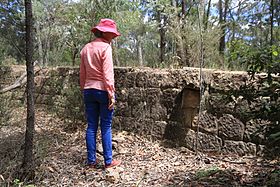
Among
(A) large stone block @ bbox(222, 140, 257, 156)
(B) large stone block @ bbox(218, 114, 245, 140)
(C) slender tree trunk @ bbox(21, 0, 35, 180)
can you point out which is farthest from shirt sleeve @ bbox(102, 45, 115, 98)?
(A) large stone block @ bbox(222, 140, 257, 156)

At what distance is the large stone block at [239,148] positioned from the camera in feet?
11.2

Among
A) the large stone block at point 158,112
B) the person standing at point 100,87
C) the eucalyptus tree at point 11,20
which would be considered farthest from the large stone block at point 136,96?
the eucalyptus tree at point 11,20

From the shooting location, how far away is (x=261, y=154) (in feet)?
10.9

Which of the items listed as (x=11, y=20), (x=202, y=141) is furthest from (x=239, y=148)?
(x=11, y=20)

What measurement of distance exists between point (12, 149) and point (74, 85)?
61.5 inches

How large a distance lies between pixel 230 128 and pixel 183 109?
2.24 feet

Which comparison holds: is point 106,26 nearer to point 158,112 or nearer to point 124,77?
point 124,77

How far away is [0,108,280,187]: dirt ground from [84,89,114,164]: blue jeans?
0.20 meters

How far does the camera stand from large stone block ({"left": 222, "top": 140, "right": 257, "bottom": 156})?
342 centimetres

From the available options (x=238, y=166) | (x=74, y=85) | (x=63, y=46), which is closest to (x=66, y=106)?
(x=74, y=85)

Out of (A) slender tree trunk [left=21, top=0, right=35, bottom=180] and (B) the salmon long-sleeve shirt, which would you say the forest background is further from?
→ (A) slender tree trunk [left=21, top=0, right=35, bottom=180]

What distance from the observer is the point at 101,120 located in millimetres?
3365

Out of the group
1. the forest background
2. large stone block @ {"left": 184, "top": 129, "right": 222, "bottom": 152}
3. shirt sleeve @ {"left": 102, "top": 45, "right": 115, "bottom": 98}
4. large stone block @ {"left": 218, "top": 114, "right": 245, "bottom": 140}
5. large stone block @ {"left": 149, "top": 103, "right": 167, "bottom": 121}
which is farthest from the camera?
large stone block @ {"left": 149, "top": 103, "right": 167, "bottom": 121}

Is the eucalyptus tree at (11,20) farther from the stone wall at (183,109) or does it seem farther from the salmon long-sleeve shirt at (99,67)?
the salmon long-sleeve shirt at (99,67)
